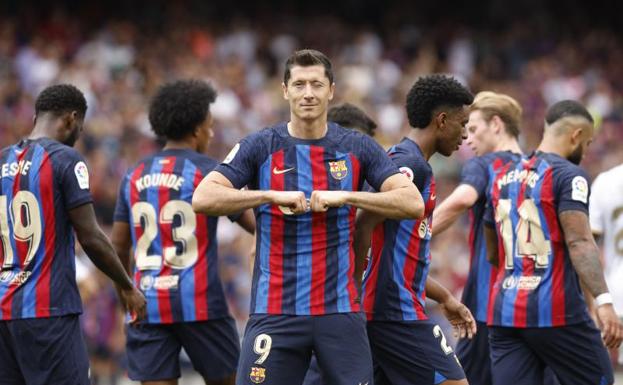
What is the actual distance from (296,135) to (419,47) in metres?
17.2

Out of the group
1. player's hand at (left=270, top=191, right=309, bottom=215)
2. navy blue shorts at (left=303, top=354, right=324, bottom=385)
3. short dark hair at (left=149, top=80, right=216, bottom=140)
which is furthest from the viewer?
short dark hair at (left=149, top=80, right=216, bottom=140)

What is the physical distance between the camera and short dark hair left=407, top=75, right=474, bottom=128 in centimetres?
805

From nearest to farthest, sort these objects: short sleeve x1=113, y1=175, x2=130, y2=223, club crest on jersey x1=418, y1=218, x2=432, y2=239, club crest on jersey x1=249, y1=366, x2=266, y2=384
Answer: club crest on jersey x1=249, y1=366, x2=266, y2=384, club crest on jersey x1=418, y1=218, x2=432, y2=239, short sleeve x1=113, y1=175, x2=130, y2=223

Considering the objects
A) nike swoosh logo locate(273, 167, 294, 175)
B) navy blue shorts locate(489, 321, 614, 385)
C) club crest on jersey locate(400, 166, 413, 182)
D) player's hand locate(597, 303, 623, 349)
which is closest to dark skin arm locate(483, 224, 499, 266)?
Answer: navy blue shorts locate(489, 321, 614, 385)

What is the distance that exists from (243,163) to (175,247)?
2051 millimetres

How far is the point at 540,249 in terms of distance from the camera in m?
8.48

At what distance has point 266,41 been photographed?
2289cm

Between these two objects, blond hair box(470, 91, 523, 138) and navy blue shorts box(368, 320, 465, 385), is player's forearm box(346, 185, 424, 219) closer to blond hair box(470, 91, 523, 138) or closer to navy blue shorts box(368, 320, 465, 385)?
navy blue shorts box(368, 320, 465, 385)

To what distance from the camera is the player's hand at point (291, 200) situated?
6.74 m

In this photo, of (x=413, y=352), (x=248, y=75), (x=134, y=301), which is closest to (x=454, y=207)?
(x=413, y=352)

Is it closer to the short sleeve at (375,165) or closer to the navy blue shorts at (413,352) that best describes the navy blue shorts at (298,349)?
the navy blue shorts at (413,352)

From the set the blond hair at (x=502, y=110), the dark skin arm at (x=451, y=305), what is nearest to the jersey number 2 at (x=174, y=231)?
the dark skin arm at (x=451, y=305)

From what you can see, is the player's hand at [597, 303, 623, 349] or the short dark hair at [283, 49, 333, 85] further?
the player's hand at [597, 303, 623, 349]

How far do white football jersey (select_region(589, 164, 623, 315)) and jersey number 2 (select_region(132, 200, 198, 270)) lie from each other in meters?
3.21
